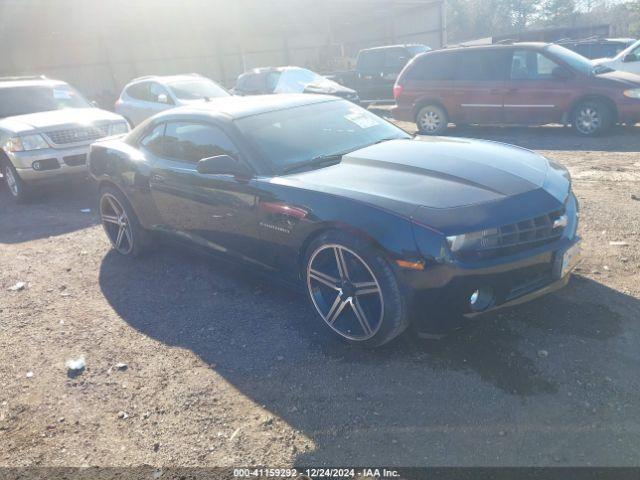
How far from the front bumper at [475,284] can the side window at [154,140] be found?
296 cm

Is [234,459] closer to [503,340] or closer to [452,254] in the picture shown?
[452,254]

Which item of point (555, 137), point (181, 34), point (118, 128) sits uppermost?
point (181, 34)

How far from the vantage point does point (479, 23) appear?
6525 centimetres

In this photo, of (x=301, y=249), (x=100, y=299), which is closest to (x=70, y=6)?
(x=100, y=299)

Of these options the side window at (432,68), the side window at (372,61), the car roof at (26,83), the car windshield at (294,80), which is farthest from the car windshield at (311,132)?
the side window at (372,61)

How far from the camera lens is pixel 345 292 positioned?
3.33 m

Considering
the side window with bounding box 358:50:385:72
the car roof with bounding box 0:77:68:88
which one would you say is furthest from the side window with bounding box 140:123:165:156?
the side window with bounding box 358:50:385:72

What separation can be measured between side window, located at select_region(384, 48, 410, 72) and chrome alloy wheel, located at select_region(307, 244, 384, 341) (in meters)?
14.3

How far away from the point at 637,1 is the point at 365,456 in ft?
166

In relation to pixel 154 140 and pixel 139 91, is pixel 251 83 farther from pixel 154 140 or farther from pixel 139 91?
pixel 154 140

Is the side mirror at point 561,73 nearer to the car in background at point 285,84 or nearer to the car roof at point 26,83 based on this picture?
the car in background at point 285,84

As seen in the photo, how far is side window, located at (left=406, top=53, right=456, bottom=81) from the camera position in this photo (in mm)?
10688

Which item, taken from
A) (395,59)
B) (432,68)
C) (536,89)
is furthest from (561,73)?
(395,59)

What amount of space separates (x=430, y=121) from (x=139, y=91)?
661 centimetres
